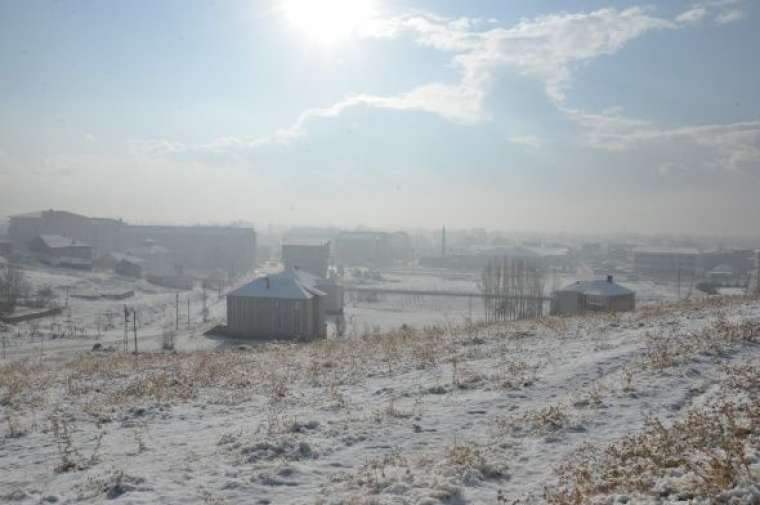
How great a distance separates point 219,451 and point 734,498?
18.3 ft

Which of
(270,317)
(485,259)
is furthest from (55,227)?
(485,259)

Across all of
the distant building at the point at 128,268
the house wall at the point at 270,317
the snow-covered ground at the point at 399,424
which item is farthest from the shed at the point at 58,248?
the snow-covered ground at the point at 399,424

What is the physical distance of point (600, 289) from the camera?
106 ft

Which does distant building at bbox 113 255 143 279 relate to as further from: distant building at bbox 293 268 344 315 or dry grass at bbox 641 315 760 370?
dry grass at bbox 641 315 760 370

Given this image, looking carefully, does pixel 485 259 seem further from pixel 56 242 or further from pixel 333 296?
pixel 56 242

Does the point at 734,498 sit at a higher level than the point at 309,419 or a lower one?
higher

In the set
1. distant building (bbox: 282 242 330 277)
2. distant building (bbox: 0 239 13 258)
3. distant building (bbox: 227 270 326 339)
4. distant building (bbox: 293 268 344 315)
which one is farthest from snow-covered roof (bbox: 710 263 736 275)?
distant building (bbox: 0 239 13 258)

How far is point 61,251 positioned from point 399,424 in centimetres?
6269

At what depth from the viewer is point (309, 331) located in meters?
28.9

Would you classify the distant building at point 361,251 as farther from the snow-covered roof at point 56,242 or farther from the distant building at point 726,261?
the distant building at point 726,261

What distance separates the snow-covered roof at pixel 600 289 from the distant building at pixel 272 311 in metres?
16.5

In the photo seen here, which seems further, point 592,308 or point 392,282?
point 392,282

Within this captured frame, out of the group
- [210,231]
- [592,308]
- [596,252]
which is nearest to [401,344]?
[592,308]

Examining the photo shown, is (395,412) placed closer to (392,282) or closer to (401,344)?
(401,344)
